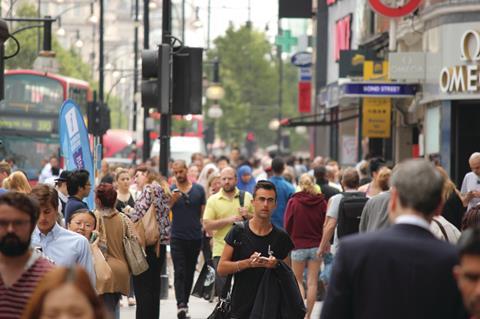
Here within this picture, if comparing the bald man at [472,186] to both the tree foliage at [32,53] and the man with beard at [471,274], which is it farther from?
the tree foliage at [32,53]

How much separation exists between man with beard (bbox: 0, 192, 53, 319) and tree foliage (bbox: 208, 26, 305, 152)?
266 feet

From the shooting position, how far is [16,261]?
7664 mm

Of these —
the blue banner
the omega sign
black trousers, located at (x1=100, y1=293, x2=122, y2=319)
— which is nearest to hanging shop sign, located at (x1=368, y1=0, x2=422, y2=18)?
the omega sign

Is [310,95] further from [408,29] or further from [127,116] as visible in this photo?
[127,116]

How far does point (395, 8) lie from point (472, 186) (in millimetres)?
12945

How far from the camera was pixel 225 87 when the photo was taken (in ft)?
302

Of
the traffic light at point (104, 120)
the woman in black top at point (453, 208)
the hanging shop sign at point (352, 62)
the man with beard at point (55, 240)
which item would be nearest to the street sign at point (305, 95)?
the hanging shop sign at point (352, 62)

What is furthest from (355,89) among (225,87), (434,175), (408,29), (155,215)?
(225,87)

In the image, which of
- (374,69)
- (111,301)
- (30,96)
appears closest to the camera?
(111,301)

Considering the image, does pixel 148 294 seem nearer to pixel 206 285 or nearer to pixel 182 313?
pixel 206 285

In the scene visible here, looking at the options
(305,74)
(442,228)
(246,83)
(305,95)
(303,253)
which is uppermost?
(246,83)

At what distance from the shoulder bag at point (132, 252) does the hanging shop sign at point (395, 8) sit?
17.7 m

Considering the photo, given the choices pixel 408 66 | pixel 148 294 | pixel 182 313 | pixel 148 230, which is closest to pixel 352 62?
pixel 408 66

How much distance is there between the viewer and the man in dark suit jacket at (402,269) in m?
6.70
